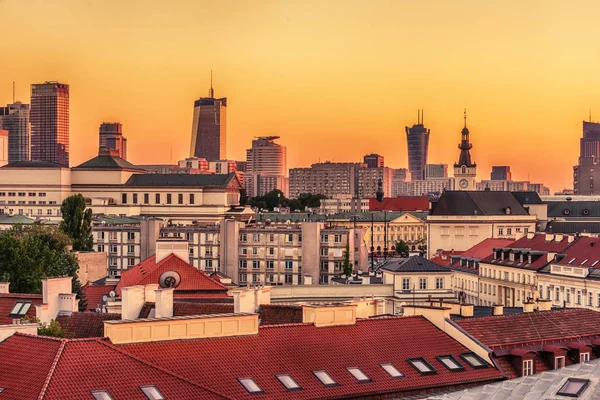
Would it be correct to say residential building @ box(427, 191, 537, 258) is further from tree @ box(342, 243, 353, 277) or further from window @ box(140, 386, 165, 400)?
window @ box(140, 386, 165, 400)

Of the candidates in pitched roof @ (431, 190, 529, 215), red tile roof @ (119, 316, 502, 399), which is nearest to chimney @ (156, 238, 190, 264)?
red tile roof @ (119, 316, 502, 399)

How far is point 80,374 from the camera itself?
116ft

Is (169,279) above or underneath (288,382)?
above

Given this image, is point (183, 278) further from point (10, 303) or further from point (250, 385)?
point (250, 385)

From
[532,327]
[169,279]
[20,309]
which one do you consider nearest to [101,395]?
[532,327]

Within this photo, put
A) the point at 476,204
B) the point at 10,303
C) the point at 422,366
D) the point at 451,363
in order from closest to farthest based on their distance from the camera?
1. the point at 422,366
2. the point at 451,363
3. the point at 10,303
4. the point at 476,204

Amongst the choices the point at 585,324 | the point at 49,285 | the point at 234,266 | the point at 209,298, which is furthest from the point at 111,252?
the point at 585,324

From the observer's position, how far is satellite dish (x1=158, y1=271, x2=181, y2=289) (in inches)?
3019

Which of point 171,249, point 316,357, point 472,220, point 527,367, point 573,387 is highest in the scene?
point 472,220

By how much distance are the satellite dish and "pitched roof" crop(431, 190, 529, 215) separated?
368 ft

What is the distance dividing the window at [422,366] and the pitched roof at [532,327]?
315cm

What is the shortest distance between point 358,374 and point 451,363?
386cm

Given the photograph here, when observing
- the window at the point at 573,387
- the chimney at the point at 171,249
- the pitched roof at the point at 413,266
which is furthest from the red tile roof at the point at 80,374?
the pitched roof at the point at 413,266

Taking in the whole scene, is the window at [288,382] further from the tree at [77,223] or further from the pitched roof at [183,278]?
the tree at [77,223]
